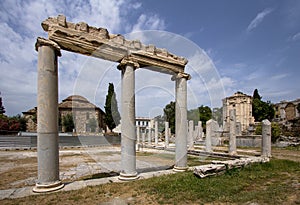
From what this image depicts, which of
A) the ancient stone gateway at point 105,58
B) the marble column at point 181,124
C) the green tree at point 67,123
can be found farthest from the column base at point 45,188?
the green tree at point 67,123

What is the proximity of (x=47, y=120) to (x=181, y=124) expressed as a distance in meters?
5.53

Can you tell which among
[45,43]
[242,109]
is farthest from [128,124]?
[242,109]

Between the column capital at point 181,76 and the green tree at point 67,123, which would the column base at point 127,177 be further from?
the green tree at point 67,123

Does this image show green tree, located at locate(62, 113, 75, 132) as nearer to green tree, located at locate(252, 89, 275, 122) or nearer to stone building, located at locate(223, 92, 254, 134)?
stone building, located at locate(223, 92, 254, 134)

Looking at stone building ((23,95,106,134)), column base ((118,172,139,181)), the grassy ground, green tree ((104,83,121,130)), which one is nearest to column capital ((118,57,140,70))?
column base ((118,172,139,181))

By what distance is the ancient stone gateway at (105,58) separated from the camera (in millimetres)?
5715

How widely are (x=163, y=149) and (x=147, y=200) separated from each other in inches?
680

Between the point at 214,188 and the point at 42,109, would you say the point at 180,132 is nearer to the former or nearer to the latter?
the point at 214,188

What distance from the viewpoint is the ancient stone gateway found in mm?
5715

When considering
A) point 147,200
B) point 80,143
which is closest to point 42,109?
point 147,200

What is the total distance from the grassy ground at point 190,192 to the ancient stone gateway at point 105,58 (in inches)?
31.9

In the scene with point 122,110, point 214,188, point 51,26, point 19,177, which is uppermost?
point 51,26

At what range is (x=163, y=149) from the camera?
22.0 m

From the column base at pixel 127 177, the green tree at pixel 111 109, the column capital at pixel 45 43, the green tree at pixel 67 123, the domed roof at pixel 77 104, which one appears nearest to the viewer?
the column capital at pixel 45 43
